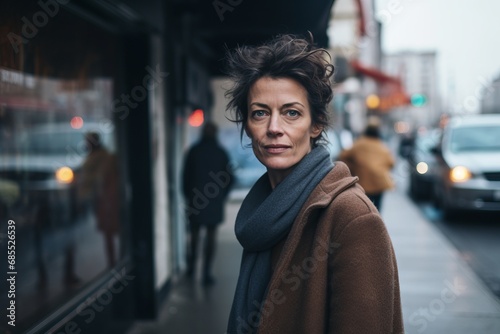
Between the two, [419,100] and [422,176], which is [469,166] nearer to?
[422,176]

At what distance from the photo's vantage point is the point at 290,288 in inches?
68.2

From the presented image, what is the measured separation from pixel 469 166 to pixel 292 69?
30.9 feet

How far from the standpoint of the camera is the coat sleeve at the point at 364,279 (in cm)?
157

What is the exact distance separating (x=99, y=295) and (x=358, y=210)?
11.4 feet

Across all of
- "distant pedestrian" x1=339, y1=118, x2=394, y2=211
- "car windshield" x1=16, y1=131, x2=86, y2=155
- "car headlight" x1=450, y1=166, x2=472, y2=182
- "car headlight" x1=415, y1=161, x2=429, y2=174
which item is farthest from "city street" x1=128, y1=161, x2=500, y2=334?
"car headlight" x1=415, y1=161, x2=429, y2=174

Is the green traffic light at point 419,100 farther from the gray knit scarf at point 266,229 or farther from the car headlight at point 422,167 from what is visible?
the gray knit scarf at point 266,229

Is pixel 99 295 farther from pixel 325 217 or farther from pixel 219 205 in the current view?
pixel 325 217

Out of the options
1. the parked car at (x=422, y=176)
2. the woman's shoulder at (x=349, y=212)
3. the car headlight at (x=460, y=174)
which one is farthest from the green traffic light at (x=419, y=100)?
the woman's shoulder at (x=349, y=212)

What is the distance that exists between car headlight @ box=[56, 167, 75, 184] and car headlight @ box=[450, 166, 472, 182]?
Answer: 7216mm

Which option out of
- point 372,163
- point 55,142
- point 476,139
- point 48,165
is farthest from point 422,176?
point 48,165

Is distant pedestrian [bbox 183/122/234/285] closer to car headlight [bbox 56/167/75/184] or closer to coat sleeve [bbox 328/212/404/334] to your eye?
car headlight [bbox 56/167/75/184]

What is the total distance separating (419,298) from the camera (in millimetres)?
6094

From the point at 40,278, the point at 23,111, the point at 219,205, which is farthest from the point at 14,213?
the point at 219,205

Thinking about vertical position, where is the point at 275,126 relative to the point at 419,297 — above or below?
above
